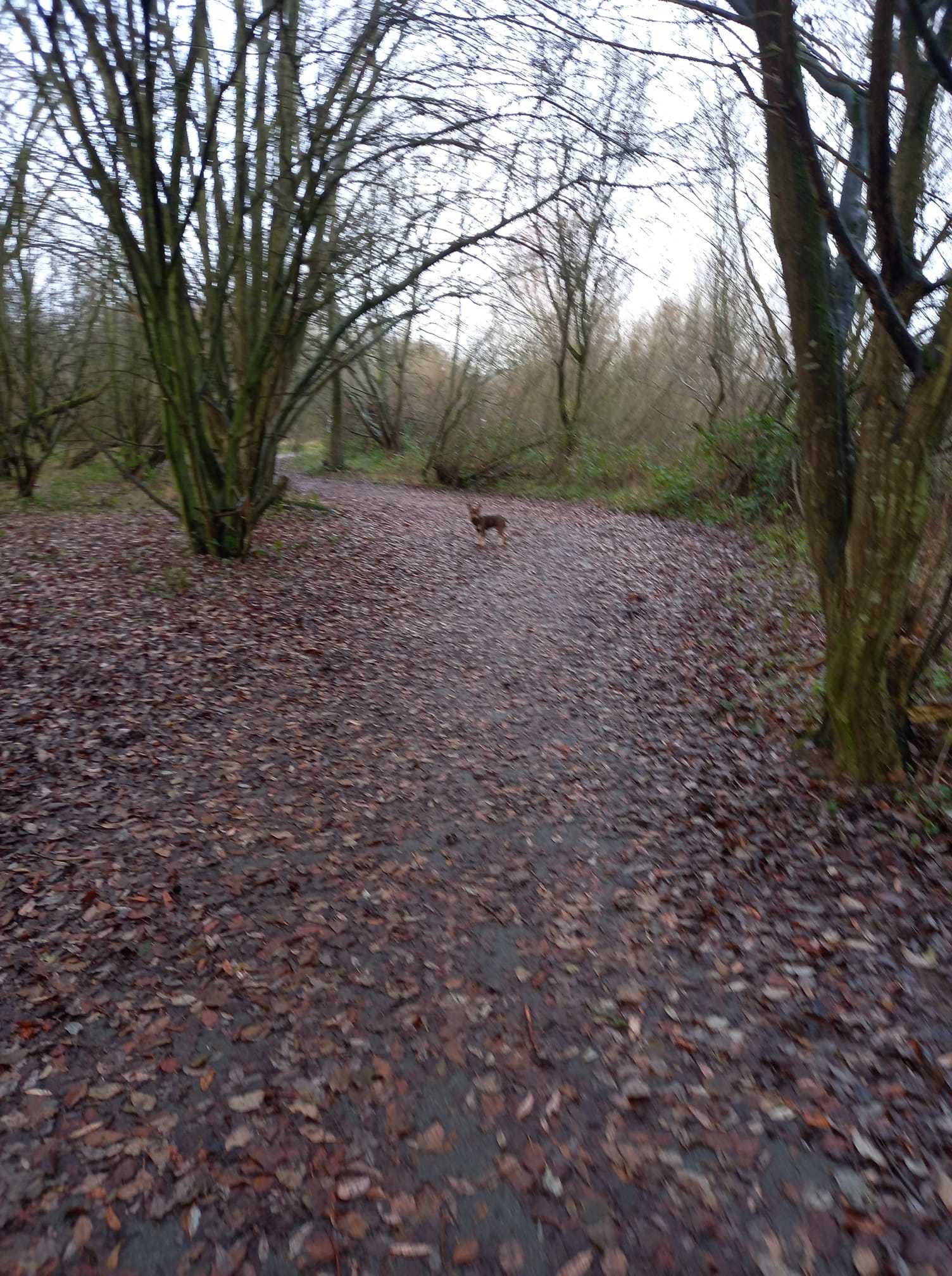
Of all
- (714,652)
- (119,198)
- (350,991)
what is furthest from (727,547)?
(350,991)

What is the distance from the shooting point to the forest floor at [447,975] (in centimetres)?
280

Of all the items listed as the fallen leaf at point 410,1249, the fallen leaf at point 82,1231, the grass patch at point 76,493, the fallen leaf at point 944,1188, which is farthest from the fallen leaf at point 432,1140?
the grass patch at point 76,493

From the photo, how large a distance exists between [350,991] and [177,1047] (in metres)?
0.76

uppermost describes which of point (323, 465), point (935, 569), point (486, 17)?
point (486, 17)

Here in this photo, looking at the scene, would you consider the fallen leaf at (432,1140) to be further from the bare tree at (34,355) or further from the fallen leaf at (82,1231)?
the bare tree at (34,355)

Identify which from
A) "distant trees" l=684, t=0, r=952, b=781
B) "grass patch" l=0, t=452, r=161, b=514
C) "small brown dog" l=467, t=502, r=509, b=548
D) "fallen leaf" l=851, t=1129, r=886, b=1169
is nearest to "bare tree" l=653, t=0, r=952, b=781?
"distant trees" l=684, t=0, r=952, b=781

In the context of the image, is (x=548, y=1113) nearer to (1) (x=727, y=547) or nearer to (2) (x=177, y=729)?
(2) (x=177, y=729)

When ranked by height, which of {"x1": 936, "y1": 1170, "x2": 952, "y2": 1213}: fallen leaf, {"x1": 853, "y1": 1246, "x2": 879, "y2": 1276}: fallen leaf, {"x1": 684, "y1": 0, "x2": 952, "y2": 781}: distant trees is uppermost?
{"x1": 684, "y1": 0, "x2": 952, "y2": 781}: distant trees

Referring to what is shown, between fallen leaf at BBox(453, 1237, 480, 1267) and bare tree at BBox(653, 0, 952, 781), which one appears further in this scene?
bare tree at BBox(653, 0, 952, 781)

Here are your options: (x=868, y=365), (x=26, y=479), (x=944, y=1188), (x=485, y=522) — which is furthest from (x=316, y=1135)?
(x=26, y=479)

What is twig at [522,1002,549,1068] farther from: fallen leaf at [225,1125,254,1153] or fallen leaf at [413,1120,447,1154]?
fallen leaf at [225,1125,254,1153]

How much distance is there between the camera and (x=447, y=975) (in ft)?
13.3

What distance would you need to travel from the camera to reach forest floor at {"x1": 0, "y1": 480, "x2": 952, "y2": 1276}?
9.20 ft

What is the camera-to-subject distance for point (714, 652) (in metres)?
9.14
